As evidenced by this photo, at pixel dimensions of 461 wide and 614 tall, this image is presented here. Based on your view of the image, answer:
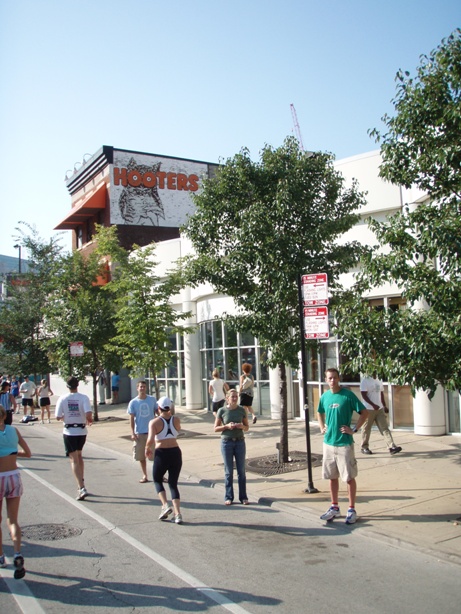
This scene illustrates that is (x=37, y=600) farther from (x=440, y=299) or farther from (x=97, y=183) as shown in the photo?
(x=97, y=183)

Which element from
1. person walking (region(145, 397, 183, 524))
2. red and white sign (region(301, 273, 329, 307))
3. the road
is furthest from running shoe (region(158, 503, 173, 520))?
red and white sign (region(301, 273, 329, 307))

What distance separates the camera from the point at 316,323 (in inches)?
375

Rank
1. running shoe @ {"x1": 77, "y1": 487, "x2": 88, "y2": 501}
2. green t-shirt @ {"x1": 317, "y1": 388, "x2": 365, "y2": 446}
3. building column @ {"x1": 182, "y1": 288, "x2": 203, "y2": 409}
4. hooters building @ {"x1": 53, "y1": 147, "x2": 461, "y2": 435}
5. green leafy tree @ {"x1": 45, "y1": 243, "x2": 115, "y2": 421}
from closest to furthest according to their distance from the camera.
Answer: green t-shirt @ {"x1": 317, "y1": 388, "x2": 365, "y2": 446} → running shoe @ {"x1": 77, "y1": 487, "x2": 88, "y2": 501} → hooters building @ {"x1": 53, "y1": 147, "x2": 461, "y2": 435} → green leafy tree @ {"x1": 45, "y1": 243, "x2": 115, "y2": 421} → building column @ {"x1": 182, "y1": 288, "x2": 203, "y2": 409}

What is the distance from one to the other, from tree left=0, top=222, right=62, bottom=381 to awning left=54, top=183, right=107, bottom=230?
2711mm

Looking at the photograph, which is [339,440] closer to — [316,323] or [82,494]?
[316,323]

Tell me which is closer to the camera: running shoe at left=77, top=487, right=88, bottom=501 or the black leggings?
the black leggings

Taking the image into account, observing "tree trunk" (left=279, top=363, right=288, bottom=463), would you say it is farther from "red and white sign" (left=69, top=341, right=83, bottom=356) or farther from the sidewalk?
"red and white sign" (left=69, top=341, right=83, bottom=356)

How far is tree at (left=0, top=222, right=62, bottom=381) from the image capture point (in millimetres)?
29516

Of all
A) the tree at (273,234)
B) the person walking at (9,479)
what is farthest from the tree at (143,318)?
the person walking at (9,479)

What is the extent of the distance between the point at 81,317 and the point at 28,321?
928 cm

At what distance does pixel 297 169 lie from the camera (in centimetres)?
1138

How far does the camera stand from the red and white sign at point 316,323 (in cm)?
939

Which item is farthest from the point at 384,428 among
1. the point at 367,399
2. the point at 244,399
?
the point at 244,399

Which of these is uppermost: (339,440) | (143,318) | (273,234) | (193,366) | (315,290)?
(273,234)
